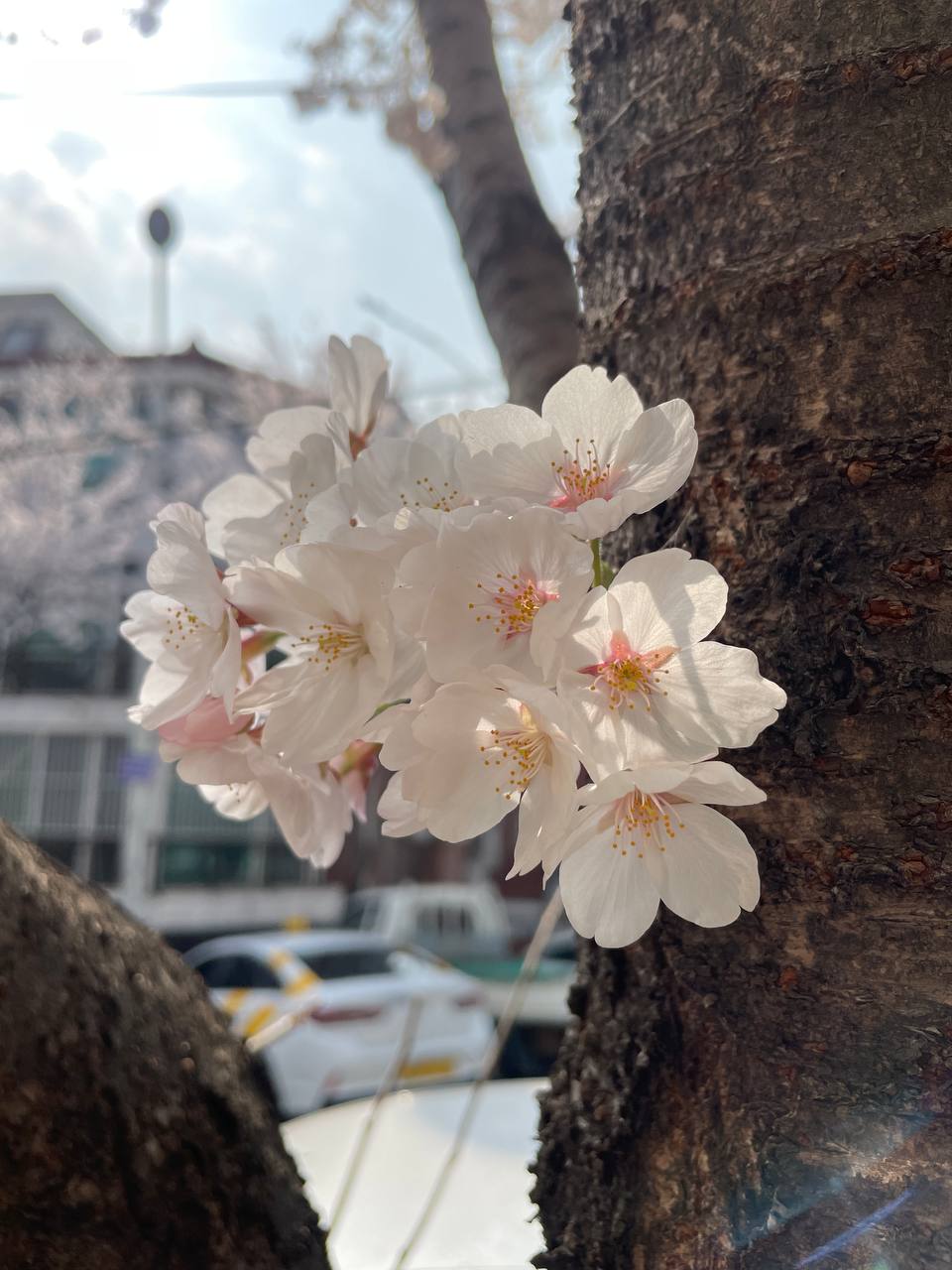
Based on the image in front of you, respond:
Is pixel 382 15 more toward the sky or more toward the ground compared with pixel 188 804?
more toward the sky

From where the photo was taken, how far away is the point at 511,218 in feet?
4.27

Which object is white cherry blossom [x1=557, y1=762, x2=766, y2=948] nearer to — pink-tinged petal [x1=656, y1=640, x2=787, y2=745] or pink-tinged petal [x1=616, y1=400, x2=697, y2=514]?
pink-tinged petal [x1=656, y1=640, x2=787, y2=745]

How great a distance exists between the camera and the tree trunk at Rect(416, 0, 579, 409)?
4.11 feet

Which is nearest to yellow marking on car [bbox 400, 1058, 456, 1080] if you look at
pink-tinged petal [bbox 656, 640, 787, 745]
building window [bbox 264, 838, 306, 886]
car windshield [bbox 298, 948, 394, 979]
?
car windshield [bbox 298, 948, 394, 979]

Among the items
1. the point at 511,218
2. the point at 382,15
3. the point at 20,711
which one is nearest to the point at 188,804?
the point at 20,711

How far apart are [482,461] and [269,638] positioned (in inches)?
7.8

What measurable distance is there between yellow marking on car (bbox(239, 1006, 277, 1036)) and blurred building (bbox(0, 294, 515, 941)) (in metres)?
5.74

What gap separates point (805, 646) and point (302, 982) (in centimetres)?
588

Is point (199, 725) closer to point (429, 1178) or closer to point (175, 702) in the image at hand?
point (175, 702)

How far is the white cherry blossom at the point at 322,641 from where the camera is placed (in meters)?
0.50

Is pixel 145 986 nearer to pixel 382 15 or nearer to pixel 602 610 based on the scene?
pixel 602 610

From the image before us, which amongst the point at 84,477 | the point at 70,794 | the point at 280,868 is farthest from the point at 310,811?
the point at 70,794

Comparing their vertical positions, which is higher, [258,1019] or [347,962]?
[347,962]

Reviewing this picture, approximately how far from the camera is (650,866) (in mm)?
514
